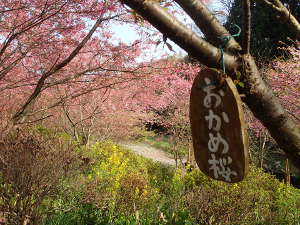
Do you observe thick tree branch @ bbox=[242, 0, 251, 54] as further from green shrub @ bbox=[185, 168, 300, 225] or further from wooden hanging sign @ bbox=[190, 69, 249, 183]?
green shrub @ bbox=[185, 168, 300, 225]

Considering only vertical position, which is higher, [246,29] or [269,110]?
[246,29]

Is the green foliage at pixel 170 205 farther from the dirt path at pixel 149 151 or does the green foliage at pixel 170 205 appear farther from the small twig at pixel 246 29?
the dirt path at pixel 149 151

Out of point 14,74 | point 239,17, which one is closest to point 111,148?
point 14,74

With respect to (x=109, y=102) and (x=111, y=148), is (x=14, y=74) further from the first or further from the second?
(x=109, y=102)

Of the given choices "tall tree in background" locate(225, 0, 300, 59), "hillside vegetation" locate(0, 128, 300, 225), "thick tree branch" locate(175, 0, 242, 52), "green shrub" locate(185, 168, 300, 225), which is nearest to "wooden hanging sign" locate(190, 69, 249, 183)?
"thick tree branch" locate(175, 0, 242, 52)

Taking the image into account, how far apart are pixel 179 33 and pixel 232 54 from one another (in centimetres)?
23

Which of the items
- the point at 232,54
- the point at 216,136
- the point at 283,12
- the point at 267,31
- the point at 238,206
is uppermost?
the point at 267,31

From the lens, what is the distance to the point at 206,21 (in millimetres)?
1089

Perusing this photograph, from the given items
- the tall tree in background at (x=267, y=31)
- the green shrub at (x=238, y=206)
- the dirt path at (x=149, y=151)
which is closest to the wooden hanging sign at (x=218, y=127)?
the green shrub at (x=238, y=206)

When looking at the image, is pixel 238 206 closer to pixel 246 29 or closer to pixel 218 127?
pixel 218 127

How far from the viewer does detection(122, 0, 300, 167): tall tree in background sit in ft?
3.37

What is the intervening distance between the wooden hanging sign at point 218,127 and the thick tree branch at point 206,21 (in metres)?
0.12

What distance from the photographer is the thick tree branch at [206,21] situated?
105cm

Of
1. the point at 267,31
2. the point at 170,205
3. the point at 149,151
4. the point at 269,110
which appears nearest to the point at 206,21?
the point at 269,110
